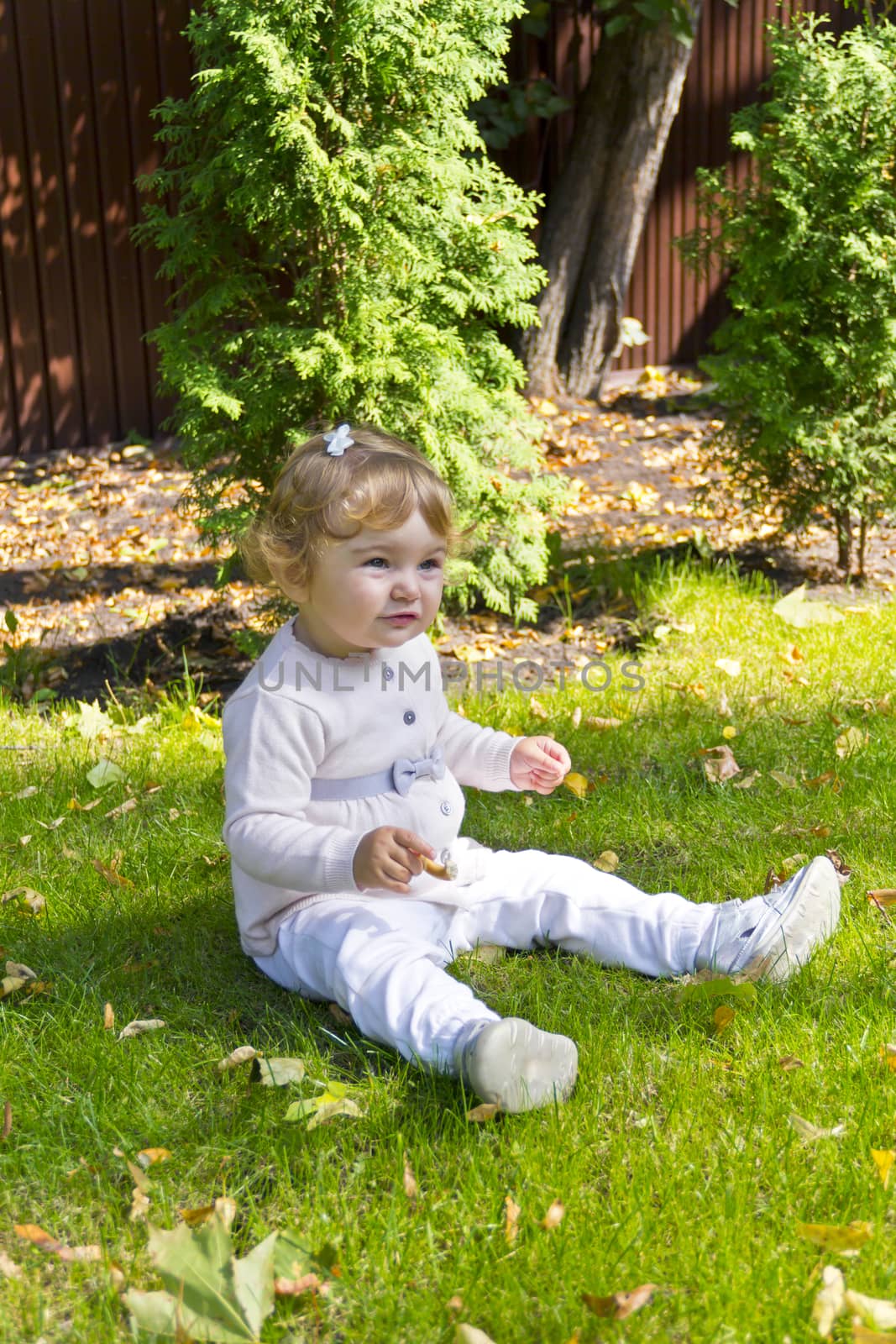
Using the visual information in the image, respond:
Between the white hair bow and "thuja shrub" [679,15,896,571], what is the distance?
2640mm

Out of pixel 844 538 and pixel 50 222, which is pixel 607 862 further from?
pixel 50 222

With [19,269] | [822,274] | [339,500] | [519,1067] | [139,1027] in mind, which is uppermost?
[19,269]

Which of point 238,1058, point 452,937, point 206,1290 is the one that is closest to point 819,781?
point 452,937

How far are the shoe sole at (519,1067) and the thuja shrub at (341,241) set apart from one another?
2465mm

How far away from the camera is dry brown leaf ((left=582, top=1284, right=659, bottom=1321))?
1.78 m

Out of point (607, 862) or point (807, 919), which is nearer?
point (807, 919)

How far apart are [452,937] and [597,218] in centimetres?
665

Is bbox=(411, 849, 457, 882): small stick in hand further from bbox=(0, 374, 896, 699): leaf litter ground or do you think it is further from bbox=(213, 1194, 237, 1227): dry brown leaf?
bbox=(0, 374, 896, 699): leaf litter ground

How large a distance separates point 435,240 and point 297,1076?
2935mm

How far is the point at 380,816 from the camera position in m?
2.72

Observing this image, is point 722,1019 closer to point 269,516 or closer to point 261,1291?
point 261,1291

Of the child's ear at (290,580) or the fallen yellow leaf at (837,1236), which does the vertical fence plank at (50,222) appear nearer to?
the child's ear at (290,580)

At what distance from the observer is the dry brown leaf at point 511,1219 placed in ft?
6.36

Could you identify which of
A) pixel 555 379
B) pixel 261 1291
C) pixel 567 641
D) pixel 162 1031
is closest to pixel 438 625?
pixel 567 641
